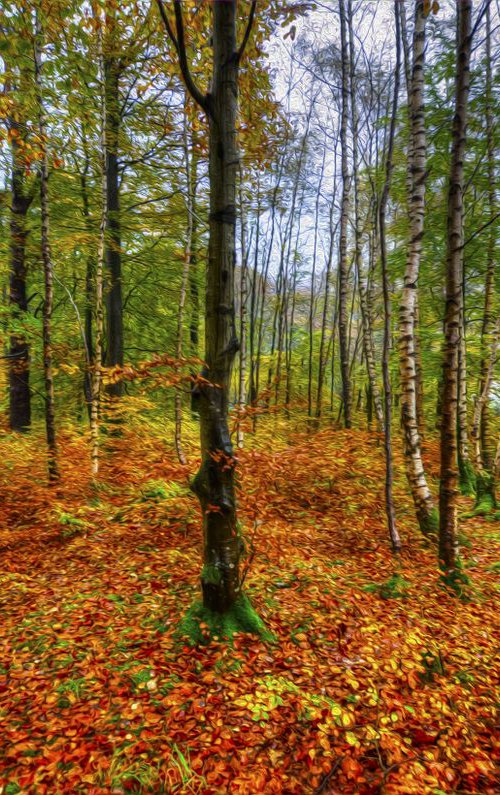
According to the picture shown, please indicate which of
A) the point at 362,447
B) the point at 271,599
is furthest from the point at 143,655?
the point at 362,447

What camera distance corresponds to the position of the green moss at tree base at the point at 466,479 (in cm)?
Answer: 916

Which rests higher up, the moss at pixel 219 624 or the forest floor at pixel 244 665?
the moss at pixel 219 624

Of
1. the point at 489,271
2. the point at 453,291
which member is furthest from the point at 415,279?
the point at 489,271

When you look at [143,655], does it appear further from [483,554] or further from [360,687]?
[483,554]

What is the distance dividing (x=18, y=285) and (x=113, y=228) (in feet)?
9.70

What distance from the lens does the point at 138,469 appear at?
26.7 feet

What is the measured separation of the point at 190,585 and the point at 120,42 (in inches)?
439

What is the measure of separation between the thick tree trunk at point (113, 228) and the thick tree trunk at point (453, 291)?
7.19 metres

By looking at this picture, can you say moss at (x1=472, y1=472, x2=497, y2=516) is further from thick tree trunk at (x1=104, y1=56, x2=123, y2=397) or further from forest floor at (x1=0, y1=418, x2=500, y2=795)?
thick tree trunk at (x1=104, y1=56, x2=123, y2=397)

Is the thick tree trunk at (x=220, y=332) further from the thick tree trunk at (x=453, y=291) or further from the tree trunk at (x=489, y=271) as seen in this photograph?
the tree trunk at (x=489, y=271)

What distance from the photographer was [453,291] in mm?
4566

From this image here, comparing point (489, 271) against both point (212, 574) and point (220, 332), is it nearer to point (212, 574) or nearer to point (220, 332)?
point (220, 332)

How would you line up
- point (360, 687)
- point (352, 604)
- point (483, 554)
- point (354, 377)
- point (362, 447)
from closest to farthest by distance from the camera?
point (360, 687)
point (352, 604)
point (483, 554)
point (362, 447)
point (354, 377)

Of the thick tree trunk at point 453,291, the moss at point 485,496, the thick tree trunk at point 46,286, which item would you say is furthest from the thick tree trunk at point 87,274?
the moss at point 485,496
